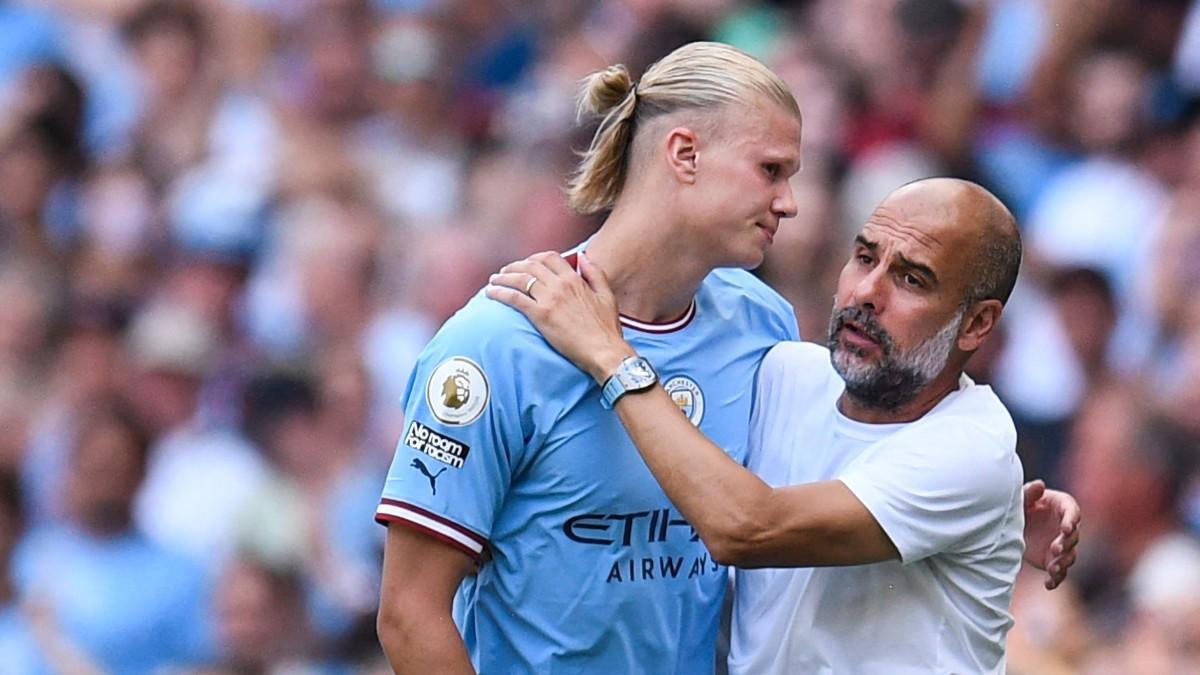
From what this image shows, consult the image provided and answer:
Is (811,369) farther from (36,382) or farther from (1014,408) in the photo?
(36,382)

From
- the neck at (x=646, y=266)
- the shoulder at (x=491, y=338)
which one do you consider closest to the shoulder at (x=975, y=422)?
the neck at (x=646, y=266)

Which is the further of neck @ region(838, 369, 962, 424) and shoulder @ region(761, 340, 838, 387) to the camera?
shoulder @ region(761, 340, 838, 387)

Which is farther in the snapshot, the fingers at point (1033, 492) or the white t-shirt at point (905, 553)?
the fingers at point (1033, 492)

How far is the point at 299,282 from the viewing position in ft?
27.7

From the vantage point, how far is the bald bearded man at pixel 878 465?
3838 mm

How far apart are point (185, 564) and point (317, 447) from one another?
0.65 metres

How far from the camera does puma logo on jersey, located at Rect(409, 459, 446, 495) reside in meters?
3.82

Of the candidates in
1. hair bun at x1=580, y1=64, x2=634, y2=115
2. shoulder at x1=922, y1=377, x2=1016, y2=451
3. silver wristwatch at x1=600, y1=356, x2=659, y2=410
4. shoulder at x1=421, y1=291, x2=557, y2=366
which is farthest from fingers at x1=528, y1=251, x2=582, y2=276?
shoulder at x1=922, y1=377, x2=1016, y2=451

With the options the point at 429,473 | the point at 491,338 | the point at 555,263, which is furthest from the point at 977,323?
the point at 429,473

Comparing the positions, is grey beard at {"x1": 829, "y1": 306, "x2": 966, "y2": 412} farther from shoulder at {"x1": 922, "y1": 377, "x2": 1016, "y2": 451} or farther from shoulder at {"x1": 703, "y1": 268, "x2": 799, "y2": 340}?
shoulder at {"x1": 703, "y1": 268, "x2": 799, "y2": 340}

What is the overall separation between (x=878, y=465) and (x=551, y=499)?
629mm

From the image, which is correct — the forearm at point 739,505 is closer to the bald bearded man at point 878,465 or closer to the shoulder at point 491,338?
the bald bearded man at point 878,465

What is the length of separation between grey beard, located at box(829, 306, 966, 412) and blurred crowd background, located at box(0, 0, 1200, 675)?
206 cm

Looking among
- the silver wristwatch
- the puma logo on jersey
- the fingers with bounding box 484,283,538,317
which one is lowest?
the puma logo on jersey
